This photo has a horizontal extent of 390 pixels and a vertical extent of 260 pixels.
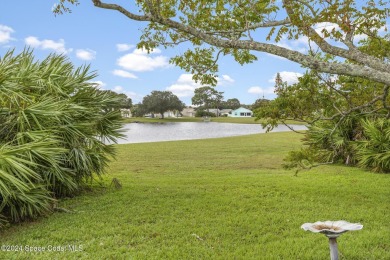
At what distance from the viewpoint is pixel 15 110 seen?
18.2 ft

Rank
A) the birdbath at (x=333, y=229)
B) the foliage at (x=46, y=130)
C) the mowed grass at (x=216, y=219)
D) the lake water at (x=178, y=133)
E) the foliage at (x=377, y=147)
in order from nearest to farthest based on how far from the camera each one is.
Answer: the birdbath at (x=333, y=229)
the mowed grass at (x=216, y=219)
the foliage at (x=46, y=130)
the foliage at (x=377, y=147)
the lake water at (x=178, y=133)

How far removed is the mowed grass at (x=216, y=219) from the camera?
4145 mm

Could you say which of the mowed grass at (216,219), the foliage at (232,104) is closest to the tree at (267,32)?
the mowed grass at (216,219)

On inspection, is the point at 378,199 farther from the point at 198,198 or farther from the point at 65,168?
the point at 65,168

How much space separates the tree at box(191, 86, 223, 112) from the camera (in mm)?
94812

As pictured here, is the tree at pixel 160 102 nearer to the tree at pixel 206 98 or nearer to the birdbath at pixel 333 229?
the tree at pixel 206 98

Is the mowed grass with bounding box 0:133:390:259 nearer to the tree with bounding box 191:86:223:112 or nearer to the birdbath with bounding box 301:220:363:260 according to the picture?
the birdbath with bounding box 301:220:363:260

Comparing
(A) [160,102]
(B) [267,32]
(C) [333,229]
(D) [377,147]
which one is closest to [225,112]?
(A) [160,102]

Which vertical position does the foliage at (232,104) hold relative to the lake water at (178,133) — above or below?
above

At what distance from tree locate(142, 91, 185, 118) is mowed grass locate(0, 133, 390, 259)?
72.0 meters

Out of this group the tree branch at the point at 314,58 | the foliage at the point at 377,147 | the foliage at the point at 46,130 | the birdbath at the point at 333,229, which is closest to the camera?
the birdbath at the point at 333,229

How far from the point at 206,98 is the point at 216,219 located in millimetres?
92051

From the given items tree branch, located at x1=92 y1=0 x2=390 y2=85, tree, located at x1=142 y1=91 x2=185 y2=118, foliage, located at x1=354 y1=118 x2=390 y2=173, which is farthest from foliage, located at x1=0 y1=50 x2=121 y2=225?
tree, located at x1=142 y1=91 x2=185 y2=118

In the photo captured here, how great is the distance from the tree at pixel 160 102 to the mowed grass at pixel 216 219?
236 feet
